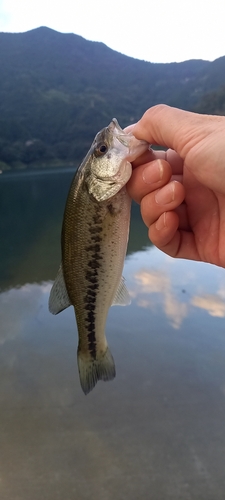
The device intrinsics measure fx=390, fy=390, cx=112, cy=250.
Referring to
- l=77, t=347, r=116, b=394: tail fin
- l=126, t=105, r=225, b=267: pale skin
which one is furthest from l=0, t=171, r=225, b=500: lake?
l=126, t=105, r=225, b=267: pale skin

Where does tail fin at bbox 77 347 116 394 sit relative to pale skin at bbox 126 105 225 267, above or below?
below

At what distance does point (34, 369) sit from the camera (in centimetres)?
1266

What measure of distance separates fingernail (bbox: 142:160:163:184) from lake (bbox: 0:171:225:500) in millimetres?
7587

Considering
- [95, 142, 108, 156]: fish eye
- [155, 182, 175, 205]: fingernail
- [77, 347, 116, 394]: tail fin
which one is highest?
[95, 142, 108, 156]: fish eye

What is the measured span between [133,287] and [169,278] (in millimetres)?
2133

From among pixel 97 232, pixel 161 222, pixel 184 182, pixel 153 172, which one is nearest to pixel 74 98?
pixel 184 182

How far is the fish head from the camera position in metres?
2.90

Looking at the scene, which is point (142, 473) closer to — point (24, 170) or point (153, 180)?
point (153, 180)

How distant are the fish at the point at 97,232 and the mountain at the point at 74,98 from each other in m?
105

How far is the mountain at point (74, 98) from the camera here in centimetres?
12281

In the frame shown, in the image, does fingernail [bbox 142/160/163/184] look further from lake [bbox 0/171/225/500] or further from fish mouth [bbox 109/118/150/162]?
lake [bbox 0/171/225/500]

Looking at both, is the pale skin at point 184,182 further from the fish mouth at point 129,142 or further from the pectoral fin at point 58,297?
the pectoral fin at point 58,297

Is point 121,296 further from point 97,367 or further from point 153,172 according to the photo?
point 153,172

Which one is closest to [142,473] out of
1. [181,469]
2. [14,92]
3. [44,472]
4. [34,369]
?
[181,469]
